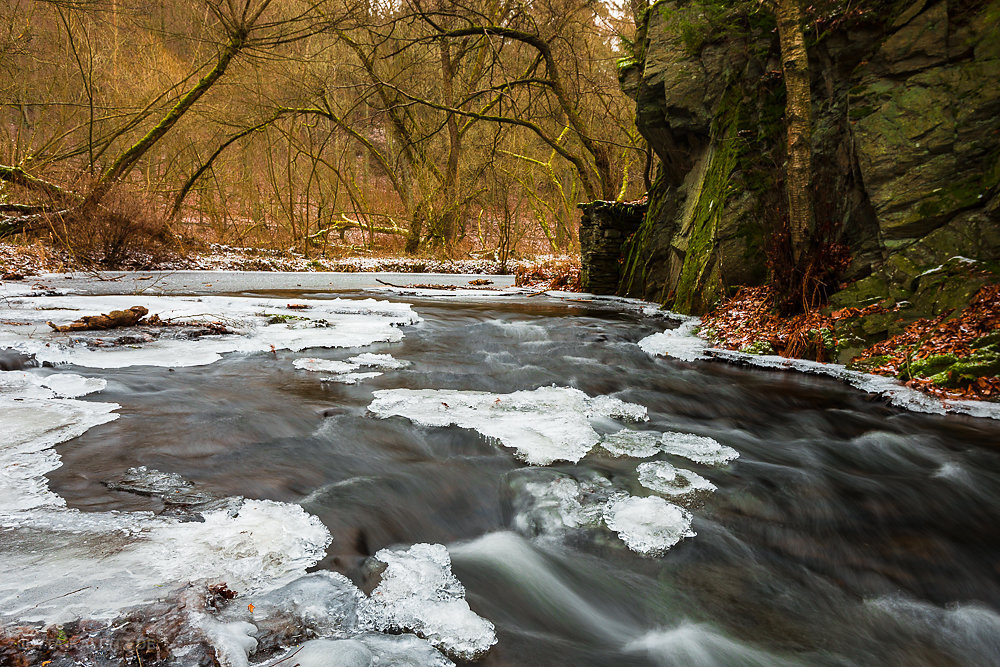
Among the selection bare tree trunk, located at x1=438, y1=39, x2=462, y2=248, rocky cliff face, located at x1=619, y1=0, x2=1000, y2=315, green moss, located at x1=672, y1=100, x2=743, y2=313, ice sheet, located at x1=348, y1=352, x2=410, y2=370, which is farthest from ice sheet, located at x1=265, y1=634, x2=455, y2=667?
bare tree trunk, located at x1=438, y1=39, x2=462, y2=248

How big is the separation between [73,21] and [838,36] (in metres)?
14.2

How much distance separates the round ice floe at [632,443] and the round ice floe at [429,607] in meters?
1.32

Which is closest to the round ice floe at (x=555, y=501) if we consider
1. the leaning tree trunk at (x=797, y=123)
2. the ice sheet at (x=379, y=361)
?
the ice sheet at (x=379, y=361)

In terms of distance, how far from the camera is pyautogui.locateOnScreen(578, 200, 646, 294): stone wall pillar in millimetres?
10836

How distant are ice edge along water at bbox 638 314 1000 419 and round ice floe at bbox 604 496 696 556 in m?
2.66

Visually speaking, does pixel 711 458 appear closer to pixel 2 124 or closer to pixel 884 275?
pixel 884 275

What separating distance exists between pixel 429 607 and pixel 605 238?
10293 millimetres

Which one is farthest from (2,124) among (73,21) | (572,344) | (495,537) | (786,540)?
(786,540)

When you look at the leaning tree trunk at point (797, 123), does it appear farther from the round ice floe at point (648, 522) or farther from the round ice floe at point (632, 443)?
the round ice floe at point (648, 522)

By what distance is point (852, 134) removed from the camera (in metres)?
5.37

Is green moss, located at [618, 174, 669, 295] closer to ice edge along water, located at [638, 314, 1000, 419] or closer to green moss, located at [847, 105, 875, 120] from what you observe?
ice edge along water, located at [638, 314, 1000, 419]

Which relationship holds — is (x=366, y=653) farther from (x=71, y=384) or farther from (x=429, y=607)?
(x=71, y=384)

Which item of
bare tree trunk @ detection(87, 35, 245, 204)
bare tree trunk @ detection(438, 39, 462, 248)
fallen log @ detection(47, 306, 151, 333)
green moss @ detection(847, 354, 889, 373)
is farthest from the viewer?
bare tree trunk @ detection(438, 39, 462, 248)

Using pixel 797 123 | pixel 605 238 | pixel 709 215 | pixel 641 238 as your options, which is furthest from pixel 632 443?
pixel 605 238
